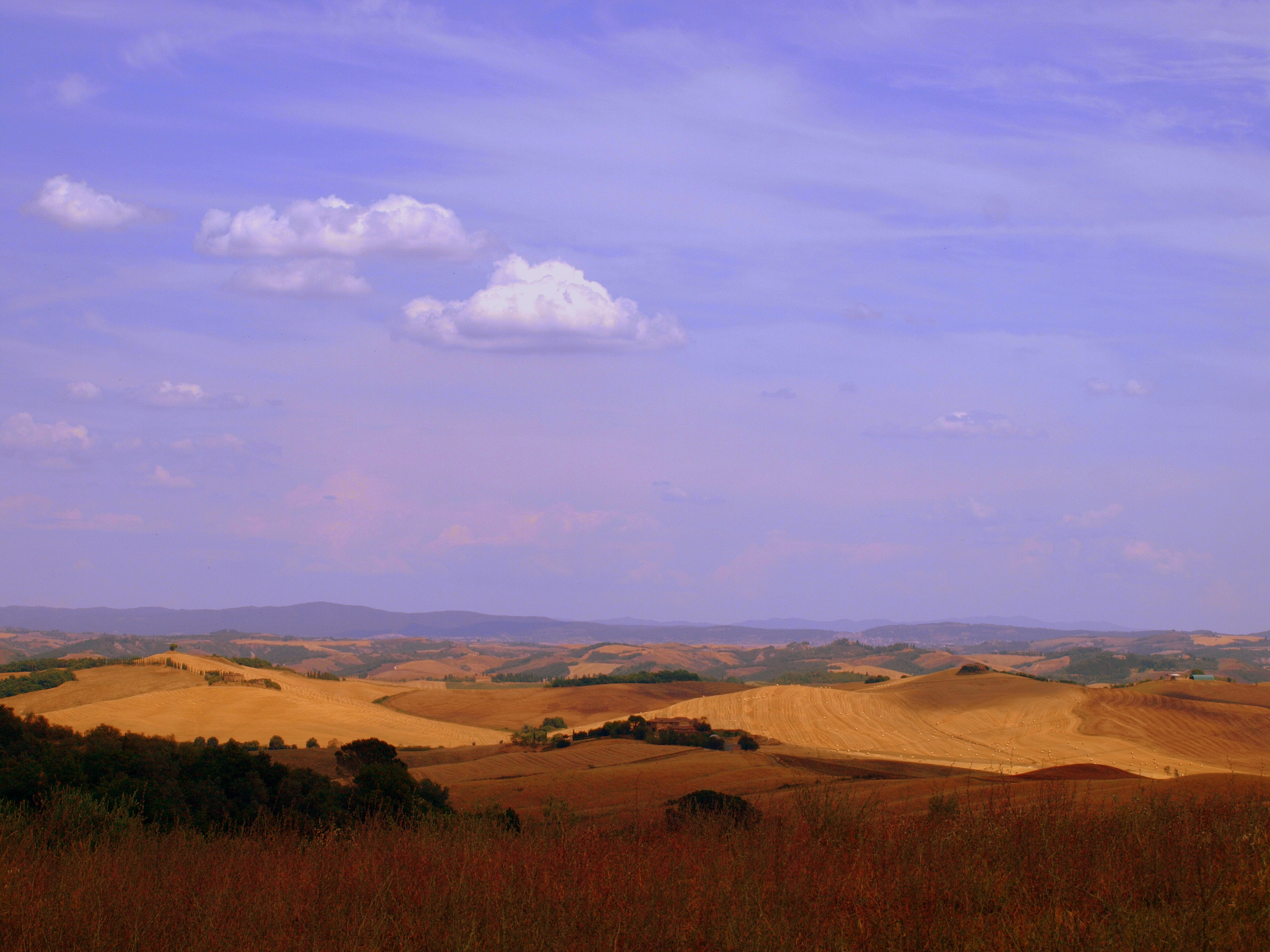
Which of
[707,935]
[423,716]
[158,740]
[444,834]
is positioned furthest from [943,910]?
[423,716]

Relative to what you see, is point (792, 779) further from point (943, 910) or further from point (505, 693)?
point (505, 693)

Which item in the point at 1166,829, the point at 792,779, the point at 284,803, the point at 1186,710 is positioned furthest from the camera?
the point at 1186,710

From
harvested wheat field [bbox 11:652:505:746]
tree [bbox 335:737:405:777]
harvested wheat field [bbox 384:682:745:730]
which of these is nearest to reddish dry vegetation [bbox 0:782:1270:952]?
tree [bbox 335:737:405:777]

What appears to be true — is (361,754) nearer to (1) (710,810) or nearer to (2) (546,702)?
(1) (710,810)

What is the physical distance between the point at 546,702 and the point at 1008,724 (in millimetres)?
41926

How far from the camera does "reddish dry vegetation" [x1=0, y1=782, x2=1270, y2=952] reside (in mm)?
7484

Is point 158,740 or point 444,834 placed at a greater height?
point 444,834

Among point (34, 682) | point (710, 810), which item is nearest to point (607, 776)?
point (710, 810)

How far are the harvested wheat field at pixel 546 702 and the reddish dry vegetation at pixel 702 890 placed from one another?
241 feet

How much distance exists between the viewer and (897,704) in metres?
83.6

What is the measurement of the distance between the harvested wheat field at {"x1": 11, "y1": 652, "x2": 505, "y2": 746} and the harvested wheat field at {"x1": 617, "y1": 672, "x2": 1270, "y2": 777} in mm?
20682

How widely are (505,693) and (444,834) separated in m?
93.0

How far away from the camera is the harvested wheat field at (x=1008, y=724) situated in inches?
2281

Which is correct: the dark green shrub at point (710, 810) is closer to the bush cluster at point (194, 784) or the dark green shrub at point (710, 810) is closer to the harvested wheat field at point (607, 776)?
the harvested wheat field at point (607, 776)
